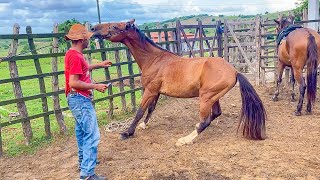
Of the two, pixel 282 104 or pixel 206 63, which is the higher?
pixel 206 63

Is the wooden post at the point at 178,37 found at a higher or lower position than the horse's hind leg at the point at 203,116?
higher

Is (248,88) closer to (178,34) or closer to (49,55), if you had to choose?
(49,55)

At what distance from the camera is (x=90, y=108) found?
4.08 m

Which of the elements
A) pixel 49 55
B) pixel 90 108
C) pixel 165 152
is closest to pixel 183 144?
pixel 165 152

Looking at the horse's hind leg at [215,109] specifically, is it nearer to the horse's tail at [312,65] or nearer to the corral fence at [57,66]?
the corral fence at [57,66]

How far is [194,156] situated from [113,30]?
2.58 m

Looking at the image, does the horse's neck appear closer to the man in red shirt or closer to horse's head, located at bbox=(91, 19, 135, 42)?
horse's head, located at bbox=(91, 19, 135, 42)

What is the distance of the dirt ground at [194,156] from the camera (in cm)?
441

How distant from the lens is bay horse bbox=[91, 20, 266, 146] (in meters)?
5.49

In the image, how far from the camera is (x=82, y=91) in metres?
3.99

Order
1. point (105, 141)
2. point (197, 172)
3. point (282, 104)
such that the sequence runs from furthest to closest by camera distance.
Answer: point (282, 104), point (105, 141), point (197, 172)

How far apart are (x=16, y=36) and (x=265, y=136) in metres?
4.31

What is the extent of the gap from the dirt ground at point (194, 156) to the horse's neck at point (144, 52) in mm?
1267

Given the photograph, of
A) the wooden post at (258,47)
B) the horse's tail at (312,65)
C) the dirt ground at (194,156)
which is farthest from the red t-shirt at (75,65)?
the wooden post at (258,47)
